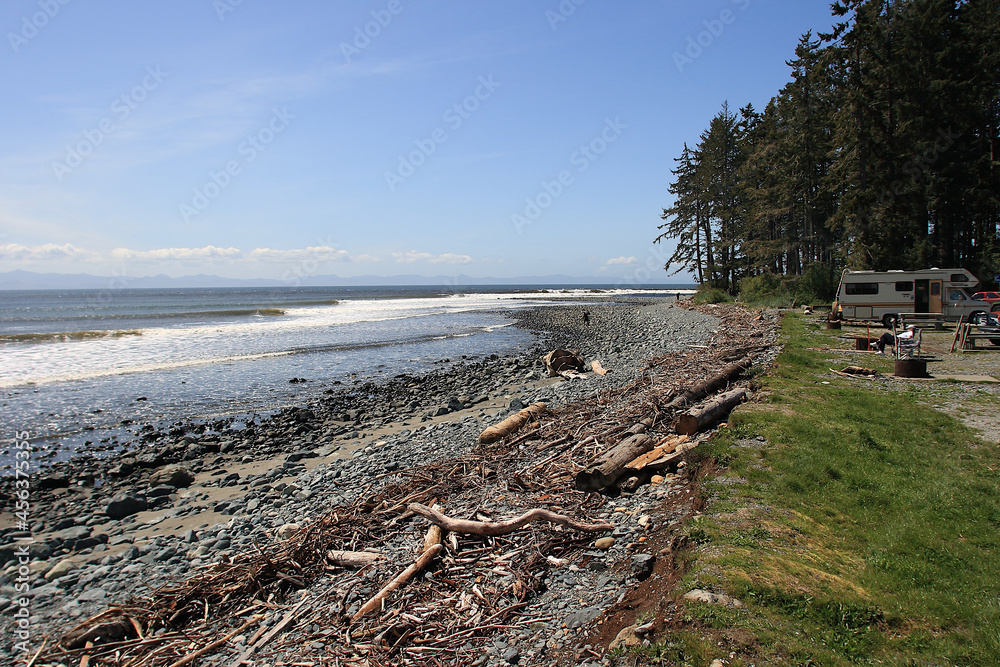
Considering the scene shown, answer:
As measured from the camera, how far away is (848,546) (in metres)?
4.90

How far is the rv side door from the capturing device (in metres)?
24.9

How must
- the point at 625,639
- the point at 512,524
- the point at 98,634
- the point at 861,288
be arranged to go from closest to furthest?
the point at 625,639 → the point at 98,634 → the point at 512,524 → the point at 861,288

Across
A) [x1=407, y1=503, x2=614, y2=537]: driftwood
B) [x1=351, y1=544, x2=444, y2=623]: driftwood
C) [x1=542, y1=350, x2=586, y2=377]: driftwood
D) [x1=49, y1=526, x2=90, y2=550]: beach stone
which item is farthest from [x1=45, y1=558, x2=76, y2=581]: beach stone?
[x1=542, y1=350, x2=586, y2=377]: driftwood

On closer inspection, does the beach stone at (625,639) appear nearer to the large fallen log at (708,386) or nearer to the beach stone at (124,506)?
the large fallen log at (708,386)

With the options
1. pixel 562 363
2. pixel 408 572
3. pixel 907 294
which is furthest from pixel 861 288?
pixel 408 572

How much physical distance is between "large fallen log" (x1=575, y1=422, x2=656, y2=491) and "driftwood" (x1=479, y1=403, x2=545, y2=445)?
314cm

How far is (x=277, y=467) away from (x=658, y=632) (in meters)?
9.44

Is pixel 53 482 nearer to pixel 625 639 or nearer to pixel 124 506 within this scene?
pixel 124 506

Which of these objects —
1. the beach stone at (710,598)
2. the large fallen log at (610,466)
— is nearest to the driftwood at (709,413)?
the large fallen log at (610,466)

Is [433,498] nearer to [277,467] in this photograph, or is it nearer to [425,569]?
[425,569]

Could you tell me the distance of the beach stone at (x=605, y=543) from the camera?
5.42m

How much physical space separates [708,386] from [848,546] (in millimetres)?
5695

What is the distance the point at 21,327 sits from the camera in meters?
45.4

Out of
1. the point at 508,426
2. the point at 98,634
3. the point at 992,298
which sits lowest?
the point at 98,634
